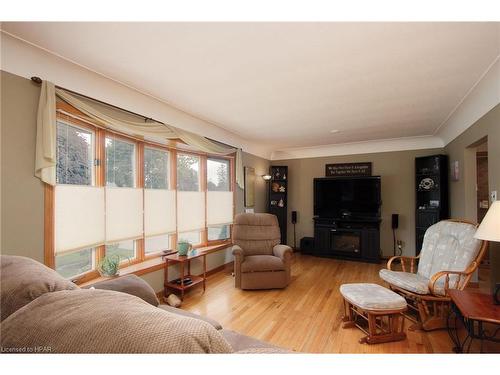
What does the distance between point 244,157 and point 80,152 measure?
296cm

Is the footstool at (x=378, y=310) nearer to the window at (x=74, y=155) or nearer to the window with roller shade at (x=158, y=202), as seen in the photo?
the window with roller shade at (x=158, y=202)

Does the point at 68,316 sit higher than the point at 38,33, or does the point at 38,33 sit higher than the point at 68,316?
the point at 38,33

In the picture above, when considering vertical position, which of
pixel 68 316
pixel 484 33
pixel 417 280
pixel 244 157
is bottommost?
pixel 417 280

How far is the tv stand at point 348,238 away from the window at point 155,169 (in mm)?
3397

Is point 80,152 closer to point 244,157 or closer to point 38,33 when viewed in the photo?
point 38,33

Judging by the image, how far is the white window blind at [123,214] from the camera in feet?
8.16

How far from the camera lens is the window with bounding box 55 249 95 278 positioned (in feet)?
6.97

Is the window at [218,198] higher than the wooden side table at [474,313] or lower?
higher

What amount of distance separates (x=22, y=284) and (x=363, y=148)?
5.55 meters

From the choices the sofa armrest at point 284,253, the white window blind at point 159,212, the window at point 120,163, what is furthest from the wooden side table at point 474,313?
the window at point 120,163

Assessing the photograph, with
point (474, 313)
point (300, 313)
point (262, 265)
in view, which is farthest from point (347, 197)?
point (474, 313)

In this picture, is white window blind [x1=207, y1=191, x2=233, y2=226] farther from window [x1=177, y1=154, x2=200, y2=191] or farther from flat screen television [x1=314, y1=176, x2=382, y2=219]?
flat screen television [x1=314, y1=176, x2=382, y2=219]
